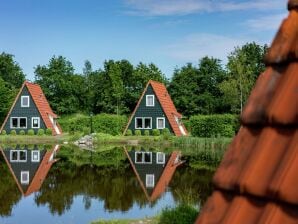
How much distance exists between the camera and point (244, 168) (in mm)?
1346

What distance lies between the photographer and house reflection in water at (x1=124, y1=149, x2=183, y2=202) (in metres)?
20.0

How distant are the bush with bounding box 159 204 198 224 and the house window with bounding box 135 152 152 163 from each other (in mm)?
18564

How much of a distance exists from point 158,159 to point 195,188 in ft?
36.4

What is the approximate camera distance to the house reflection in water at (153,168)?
1995 centimetres

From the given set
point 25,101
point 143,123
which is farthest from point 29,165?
point 25,101

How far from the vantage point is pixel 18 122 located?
51562 mm

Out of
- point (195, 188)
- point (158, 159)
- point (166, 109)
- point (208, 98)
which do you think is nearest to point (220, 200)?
point (195, 188)

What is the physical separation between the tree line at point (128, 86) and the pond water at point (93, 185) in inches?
812

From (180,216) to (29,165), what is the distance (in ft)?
62.4

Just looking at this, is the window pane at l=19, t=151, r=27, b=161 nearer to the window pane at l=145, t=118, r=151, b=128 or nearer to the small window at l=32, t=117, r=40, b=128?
the small window at l=32, t=117, r=40, b=128

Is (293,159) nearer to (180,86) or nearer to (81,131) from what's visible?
(81,131)

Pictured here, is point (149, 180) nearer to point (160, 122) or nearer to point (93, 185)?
point (93, 185)

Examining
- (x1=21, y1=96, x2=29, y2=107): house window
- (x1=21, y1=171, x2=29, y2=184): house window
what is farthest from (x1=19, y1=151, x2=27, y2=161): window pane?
(x1=21, y1=96, x2=29, y2=107): house window

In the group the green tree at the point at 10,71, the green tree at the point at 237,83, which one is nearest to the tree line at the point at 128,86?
the green tree at the point at 237,83
